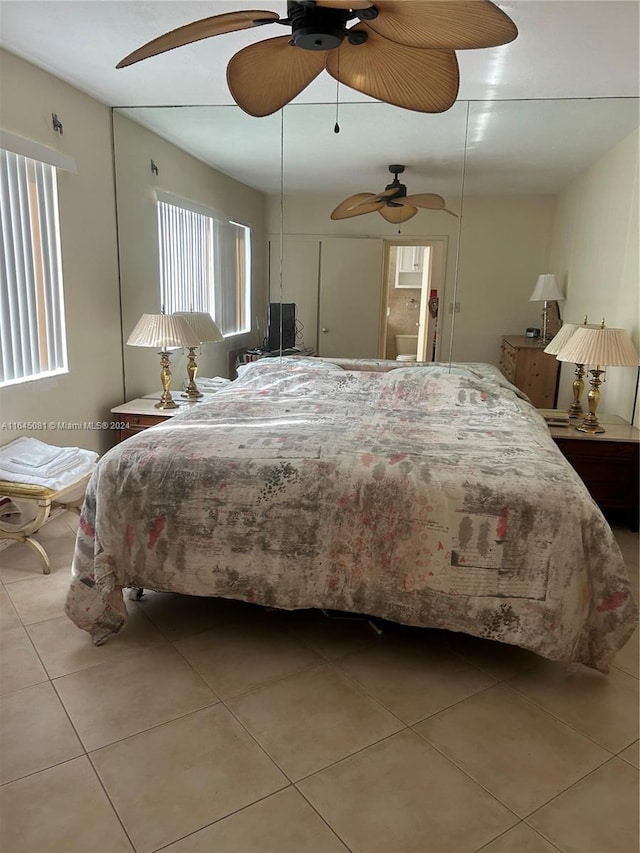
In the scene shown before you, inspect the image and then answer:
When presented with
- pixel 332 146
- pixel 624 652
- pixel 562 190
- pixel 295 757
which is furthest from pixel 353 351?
pixel 295 757

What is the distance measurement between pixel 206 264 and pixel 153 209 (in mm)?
509

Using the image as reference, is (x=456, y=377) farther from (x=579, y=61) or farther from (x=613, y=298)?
(x=579, y=61)

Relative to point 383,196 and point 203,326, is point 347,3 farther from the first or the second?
point 203,326

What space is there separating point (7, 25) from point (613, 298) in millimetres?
3288

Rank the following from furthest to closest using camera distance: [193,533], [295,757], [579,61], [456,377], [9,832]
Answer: [456,377] < [579,61] < [193,533] < [295,757] < [9,832]

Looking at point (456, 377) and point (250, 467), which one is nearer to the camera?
point (250, 467)

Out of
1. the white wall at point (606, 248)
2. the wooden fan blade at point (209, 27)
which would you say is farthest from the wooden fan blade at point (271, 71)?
the white wall at point (606, 248)

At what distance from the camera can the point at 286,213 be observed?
3.68 metres

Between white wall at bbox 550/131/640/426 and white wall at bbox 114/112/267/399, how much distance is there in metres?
1.83

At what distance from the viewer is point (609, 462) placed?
3322mm

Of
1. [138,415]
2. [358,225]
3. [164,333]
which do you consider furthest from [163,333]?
[358,225]

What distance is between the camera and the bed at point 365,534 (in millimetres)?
1915

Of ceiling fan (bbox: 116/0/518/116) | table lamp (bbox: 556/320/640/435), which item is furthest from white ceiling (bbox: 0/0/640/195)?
table lamp (bbox: 556/320/640/435)

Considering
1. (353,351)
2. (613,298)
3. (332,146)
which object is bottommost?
(353,351)
